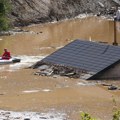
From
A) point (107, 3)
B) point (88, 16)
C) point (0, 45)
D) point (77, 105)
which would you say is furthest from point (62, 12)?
point (77, 105)

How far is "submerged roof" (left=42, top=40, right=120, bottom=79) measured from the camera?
22562 millimetres

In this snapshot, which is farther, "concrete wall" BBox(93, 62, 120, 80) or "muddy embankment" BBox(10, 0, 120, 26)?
"muddy embankment" BBox(10, 0, 120, 26)

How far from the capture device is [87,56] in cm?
2355

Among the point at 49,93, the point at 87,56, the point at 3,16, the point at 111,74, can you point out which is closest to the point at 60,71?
the point at 87,56

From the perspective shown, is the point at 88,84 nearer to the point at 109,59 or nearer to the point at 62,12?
the point at 109,59

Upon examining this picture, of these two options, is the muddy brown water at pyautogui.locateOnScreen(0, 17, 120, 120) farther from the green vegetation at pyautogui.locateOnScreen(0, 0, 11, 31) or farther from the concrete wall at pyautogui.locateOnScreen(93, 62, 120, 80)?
the green vegetation at pyautogui.locateOnScreen(0, 0, 11, 31)

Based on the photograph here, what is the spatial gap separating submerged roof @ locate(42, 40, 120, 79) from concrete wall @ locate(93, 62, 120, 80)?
0.18 m

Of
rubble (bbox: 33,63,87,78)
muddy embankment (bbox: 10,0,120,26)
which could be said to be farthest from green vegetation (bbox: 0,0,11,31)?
rubble (bbox: 33,63,87,78)

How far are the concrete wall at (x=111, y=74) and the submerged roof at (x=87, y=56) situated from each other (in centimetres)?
18

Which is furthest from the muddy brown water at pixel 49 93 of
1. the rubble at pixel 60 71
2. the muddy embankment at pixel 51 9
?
the muddy embankment at pixel 51 9

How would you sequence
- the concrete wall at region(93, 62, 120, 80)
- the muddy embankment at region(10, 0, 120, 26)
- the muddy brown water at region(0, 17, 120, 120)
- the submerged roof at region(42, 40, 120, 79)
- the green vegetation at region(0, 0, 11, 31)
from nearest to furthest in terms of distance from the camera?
the muddy brown water at region(0, 17, 120, 120), the concrete wall at region(93, 62, 120, 80), the submerged roof at region(42, 40, 120, 79), the green vegetation at region(0, 0, 11, 31), the muddy embankment at region(10, 0, 120, 26)

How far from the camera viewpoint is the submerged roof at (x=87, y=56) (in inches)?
888

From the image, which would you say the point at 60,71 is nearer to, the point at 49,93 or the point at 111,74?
the point at 111,74

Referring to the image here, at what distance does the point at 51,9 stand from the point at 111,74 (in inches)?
869
